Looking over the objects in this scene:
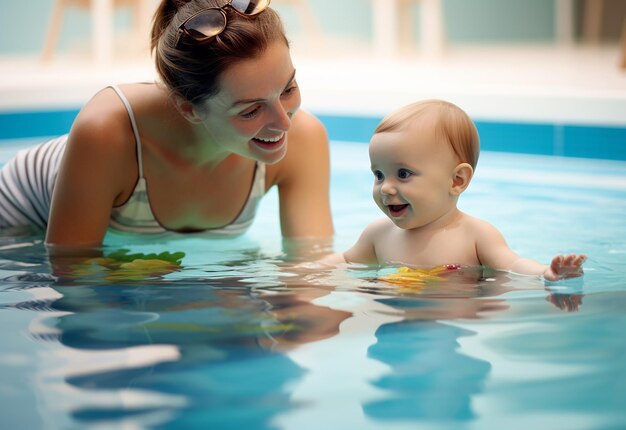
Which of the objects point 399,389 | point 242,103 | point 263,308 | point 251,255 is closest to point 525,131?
point 251,255

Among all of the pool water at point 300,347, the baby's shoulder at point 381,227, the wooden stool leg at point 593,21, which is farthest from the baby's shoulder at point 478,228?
the wooden stool leg at point 593,21

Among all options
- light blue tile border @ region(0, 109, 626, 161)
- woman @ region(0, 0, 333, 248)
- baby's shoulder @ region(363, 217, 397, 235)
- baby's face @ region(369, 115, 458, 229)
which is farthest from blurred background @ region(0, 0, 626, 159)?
baby's face @ region(369, 115, 458, 229)

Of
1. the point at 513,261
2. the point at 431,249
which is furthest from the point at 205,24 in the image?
the point at 513,261

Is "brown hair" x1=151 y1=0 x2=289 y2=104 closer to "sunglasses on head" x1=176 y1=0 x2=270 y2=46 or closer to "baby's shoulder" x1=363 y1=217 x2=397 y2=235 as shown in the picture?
"sunglasses on head" x1=176 y1=0 x2=270 y2=46

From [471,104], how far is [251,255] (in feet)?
10.3

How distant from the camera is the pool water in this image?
1.74 metres

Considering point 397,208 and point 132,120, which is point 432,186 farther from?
point 132,120

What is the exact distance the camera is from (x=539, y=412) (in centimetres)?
173

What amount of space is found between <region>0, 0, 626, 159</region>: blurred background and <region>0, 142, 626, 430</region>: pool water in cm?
305

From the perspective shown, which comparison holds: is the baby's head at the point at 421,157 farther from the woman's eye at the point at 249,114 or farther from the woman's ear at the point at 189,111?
the woman's ear at the point at 189,111

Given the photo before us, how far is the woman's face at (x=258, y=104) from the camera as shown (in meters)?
2.82

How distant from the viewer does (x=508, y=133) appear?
6066 millimetres

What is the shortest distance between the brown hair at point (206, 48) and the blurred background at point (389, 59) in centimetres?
310

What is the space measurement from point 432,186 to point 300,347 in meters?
0.89
